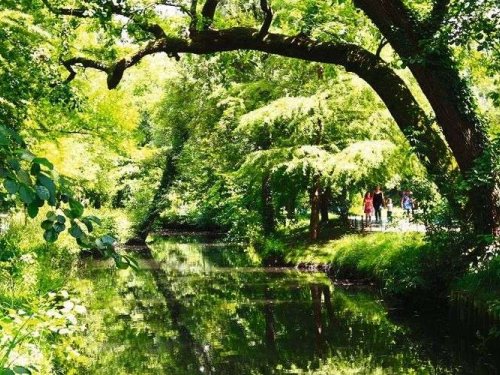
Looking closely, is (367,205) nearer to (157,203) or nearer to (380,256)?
(380,256)

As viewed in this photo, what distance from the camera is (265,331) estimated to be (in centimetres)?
1121

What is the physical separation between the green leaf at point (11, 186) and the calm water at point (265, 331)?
23.8ft

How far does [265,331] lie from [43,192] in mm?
9751

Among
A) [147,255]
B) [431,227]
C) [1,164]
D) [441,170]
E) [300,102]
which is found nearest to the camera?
[1,164]

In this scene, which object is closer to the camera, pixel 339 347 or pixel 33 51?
pixel 339 347

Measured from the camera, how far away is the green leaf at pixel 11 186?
6.00ft

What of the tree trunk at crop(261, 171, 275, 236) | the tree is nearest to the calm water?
the tree

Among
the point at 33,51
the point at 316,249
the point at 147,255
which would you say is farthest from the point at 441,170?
the point at 147,255

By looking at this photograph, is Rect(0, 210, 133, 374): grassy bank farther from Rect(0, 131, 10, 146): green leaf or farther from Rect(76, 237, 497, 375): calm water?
Rect(0, 131, 10, 146): green leaf

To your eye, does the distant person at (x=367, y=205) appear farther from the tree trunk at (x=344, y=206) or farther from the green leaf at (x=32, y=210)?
the green leaf at (x=32, y=210)

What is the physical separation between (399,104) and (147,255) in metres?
19.0

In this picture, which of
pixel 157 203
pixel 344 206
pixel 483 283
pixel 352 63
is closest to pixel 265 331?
pixel 483 283

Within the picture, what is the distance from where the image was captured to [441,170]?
34.6 ft

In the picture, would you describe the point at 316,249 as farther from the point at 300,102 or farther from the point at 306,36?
the point at 306,36
